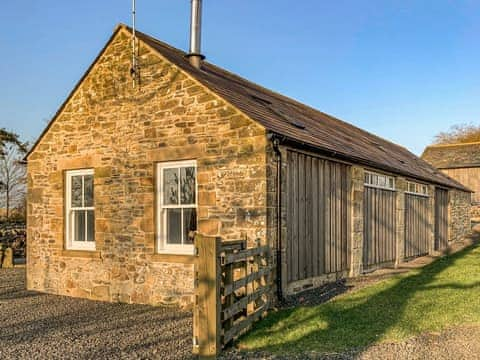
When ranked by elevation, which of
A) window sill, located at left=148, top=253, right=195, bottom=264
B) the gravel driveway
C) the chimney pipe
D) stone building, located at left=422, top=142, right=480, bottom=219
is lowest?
the gravel driveway

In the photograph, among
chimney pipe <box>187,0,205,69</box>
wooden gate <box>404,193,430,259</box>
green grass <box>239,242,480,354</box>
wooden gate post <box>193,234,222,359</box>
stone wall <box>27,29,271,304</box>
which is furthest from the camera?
wooden gate <box>404,193,430,259</box>

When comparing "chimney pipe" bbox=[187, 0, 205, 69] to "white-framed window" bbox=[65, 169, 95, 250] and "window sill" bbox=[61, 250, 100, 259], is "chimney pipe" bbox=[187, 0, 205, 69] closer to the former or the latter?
"white-framed window" bbox=[65, 169, 95, 250]

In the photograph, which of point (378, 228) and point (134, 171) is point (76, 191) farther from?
point (378, 228)

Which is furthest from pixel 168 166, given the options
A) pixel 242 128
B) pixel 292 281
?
pixel 292 281

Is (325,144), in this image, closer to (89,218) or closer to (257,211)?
(257,211)

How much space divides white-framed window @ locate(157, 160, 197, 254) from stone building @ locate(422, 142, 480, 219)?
32232 mm

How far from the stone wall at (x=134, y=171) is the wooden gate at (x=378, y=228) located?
17.5 ft

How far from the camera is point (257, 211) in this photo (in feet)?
27.8

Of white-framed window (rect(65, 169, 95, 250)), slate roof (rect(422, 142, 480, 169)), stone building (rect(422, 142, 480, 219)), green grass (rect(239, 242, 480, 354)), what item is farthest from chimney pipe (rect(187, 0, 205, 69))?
slate roof (rect(422, 142, 480, 169))

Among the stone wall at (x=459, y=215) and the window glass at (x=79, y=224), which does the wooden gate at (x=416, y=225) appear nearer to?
the stone wall at (x=459, y=215)

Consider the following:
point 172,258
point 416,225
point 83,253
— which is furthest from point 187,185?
point 416,225

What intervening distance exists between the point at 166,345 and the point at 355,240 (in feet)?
22.3

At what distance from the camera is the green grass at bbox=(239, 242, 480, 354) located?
634cm

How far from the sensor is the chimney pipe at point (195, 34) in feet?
38.5
